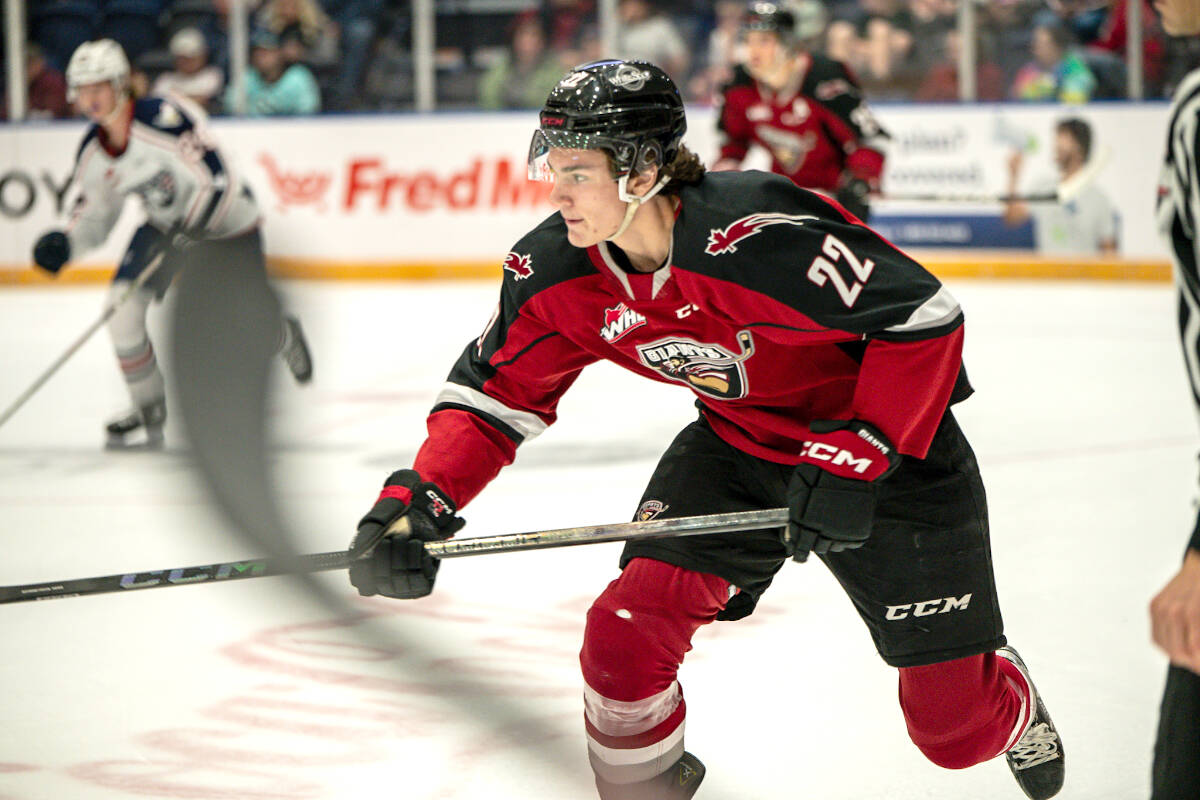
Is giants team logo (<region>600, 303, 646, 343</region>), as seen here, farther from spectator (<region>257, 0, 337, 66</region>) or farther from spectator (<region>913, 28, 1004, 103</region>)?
spectator (<region>257, 0, 337, 66</region>)

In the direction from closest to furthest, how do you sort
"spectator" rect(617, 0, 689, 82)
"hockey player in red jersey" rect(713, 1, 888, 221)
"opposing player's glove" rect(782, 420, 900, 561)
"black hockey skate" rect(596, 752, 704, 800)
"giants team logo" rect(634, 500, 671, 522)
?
"opposing player's glove" rect(782, 420, 900, 561)
"black hockey skate" rect(596, 752, 704, 800)
"giants team logo" rect(634, 500, 671, 522)
"hockey player in red jersey" rect(713, 1, 888, 221)
"spectator" rect(617, 0, 689, 82)

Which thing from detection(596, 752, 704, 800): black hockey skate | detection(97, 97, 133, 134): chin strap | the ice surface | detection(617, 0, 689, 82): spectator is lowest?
the ice surface

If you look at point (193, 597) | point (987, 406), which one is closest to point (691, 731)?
point (193, 597)

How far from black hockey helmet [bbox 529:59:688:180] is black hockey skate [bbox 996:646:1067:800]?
3.05 ft

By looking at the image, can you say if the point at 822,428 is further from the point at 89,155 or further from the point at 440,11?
the point at 440,11

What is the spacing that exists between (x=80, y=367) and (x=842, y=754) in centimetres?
553

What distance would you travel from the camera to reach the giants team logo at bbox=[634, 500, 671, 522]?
2.22 metres

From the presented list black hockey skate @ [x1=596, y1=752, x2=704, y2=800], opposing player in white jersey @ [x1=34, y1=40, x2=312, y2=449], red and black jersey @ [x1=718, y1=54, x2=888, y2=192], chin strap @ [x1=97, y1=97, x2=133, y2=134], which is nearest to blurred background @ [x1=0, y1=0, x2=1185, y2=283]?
red and black jersey @ [x1=718, y1=54, x2=888, y2=192]

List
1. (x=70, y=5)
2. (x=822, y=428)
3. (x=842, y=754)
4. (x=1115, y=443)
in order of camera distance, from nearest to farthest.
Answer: (x=822, y=428), (x=842, y=754), (x=1115, y=443), (x=70, y=5)

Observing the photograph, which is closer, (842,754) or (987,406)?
(842,754)

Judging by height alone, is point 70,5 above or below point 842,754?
above

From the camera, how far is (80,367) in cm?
730

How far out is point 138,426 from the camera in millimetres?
5617

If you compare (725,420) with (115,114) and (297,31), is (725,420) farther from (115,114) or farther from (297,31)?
(297,31)
